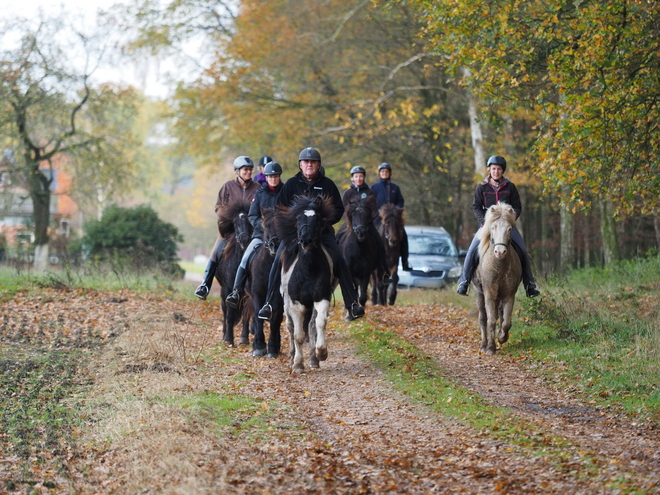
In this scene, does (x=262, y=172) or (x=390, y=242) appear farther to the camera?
(x=390, y=242)

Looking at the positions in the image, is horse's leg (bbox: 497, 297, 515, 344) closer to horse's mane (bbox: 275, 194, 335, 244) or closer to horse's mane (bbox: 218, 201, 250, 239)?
horse's mane (bbox: 275, 194, 335, 244)

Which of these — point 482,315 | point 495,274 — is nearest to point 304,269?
point 495,274

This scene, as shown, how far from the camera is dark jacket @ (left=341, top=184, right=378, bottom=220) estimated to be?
55.8 ft

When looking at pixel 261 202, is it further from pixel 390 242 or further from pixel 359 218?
pixel 390 242

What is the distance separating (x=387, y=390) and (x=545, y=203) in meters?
19.0

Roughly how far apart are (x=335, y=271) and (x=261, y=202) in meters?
1.92

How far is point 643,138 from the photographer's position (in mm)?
14688

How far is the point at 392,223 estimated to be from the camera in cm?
1870

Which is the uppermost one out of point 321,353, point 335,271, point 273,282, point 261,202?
point 261,202

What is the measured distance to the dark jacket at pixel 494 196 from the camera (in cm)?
1313

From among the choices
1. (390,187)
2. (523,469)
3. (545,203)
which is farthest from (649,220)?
(523,469)

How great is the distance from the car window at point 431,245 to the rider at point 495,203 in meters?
10.1

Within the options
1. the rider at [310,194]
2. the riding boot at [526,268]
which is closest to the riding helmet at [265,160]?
the rider at [310,194]

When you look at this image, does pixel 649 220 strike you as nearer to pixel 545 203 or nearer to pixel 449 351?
pixel 545 203
